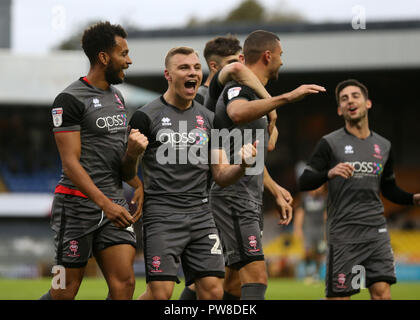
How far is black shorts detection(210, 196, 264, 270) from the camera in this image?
239 inches

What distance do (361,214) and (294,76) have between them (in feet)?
58.9

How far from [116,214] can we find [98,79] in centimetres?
122

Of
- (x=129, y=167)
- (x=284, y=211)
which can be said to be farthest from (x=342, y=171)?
(x=129, y=167)

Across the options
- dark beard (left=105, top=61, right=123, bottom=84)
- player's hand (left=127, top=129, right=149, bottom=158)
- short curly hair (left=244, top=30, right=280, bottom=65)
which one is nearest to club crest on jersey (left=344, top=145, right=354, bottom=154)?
short curly hair (left=244, top=30, right=280, bottom=65)

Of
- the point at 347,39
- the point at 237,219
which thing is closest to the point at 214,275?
the point at 237,219

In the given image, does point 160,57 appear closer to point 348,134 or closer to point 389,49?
point 389,49

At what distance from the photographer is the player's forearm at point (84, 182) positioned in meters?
5.33

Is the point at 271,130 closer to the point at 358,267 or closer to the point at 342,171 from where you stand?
the point at 342,171

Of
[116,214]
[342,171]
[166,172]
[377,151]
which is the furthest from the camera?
[377,151]

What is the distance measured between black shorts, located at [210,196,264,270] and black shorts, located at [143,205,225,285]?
385mm

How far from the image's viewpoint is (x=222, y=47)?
25.4 ft

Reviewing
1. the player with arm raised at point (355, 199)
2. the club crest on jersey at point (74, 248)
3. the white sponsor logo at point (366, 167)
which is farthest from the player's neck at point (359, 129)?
the club crest on jersey at point (74, 248)

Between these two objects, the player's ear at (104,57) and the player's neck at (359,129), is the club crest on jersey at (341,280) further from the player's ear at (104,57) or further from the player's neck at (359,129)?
the player's ear at (104,57)

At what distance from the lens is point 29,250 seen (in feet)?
87.1
